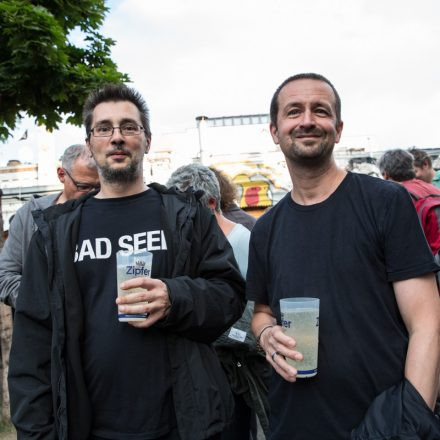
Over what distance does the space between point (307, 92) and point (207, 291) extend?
872 mm

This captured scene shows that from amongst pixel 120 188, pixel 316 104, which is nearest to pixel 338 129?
pixel 316 104

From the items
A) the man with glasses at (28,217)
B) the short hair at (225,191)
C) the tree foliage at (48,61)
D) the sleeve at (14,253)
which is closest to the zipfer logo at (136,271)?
the man with glasses at (28,217)

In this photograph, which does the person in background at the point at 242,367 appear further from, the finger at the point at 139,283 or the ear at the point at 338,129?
the finger at the point at 139,283

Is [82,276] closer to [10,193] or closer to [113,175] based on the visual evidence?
[113,175]

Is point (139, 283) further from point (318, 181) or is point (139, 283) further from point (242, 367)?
point (242, 367)

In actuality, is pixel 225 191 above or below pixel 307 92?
below

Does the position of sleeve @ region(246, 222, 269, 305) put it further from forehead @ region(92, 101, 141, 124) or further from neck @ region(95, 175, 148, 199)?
forehead @ region(92, 101, 141, 124)

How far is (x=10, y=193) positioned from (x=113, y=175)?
18.7 meters

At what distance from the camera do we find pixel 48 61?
4734mm

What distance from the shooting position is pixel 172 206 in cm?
213

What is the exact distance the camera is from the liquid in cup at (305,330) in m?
1.65

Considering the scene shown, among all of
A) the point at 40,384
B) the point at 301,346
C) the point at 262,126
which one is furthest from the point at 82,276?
the point at 262,126

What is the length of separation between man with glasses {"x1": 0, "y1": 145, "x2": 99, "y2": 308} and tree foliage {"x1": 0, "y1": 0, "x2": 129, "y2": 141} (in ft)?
5.72

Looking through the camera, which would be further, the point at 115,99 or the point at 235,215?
the point at 235,215
